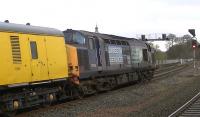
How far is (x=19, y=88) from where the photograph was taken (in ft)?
53.0

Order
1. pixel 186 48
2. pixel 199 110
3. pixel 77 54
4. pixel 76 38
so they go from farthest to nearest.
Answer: pixel 186 48, pixel 76 38, pixel 77 54, pixel 199 110

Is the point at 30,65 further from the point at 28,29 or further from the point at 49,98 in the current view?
the point at 49,98

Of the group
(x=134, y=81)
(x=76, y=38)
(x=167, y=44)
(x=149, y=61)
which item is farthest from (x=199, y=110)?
(x=167, y=44)

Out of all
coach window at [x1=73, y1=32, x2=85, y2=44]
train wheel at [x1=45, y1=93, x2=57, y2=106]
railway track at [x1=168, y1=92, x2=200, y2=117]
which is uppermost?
coach window at [x1=73, y1=32, x2=85, y2=44]

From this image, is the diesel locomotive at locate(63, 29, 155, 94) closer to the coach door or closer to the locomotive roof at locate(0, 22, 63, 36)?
the coach door

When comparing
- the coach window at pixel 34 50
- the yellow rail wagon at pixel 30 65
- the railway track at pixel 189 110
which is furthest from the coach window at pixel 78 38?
the railway track at pixel 189 110

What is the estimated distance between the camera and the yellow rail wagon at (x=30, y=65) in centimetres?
1511

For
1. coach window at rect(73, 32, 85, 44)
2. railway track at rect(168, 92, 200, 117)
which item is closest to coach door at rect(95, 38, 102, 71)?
coach window at rect(73, 32, 85, 44)

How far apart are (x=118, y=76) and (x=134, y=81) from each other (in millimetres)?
5257

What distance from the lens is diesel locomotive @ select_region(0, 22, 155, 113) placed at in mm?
15352

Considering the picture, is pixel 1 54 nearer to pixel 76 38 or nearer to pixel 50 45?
pixel 50 45

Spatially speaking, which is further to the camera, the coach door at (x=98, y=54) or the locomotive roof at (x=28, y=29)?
the coach door at (x=98, y=54)

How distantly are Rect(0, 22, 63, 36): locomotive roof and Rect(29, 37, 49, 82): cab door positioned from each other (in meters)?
0.31

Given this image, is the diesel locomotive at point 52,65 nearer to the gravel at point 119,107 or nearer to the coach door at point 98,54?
the coach door at point 98,54
